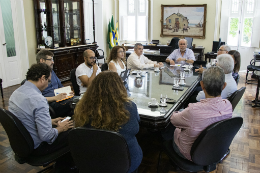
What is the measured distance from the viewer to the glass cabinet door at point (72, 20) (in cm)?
705

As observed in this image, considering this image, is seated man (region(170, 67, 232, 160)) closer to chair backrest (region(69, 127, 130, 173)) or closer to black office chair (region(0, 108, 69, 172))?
chair backrest (region(69, 127, 130, 173))

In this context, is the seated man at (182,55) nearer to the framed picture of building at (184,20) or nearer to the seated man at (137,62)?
the seated man at (137,62)

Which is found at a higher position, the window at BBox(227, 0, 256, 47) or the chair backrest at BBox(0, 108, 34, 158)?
the window at BBox(227, 0, 256, 47)

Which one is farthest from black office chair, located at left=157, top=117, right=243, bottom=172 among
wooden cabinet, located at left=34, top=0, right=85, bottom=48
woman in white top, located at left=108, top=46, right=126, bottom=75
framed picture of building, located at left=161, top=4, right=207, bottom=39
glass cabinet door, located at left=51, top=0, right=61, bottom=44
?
framed picture of building, located at left=161, top=4, right=207, bottom=39

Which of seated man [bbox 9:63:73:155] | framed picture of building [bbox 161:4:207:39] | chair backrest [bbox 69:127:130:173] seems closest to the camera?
chair backrest [bbox 69:127:130:173]

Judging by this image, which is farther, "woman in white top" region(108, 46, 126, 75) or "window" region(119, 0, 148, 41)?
"window" region(119, 0, 148, 41)

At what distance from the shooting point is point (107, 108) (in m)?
1.65

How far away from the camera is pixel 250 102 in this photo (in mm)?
5152

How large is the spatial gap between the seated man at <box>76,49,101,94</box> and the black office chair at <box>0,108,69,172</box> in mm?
1441

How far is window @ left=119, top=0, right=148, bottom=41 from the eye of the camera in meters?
9.38

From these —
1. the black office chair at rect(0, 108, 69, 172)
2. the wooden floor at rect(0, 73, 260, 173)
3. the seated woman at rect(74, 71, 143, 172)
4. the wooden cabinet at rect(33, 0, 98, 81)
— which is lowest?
the wooden floor at rect(0, 73, 260, 173)

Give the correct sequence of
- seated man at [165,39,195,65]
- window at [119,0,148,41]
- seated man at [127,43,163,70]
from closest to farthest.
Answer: seated man at [127,43,163,70] → seated man at [165,39,195,65] → window at [119,0,148,41]

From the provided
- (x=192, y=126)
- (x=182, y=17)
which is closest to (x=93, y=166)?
(x=192, y=126)

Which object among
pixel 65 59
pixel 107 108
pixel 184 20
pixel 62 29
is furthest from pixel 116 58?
pixel 184 20
